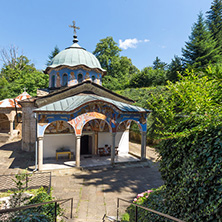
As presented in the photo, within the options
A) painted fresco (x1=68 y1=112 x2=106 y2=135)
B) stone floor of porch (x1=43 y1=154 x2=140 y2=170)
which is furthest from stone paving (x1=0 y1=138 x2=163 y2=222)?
painted fresco (x1=68 y1=112 x2=106 y2=135)

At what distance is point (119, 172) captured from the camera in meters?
9.70

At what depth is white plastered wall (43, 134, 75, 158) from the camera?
38.2ft

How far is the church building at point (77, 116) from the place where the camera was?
9508 millimetres

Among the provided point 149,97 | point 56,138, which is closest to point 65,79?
point 56,138

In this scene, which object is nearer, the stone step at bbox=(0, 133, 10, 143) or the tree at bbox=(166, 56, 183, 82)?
the stone step at bbox=(0, 133, 10, 143)

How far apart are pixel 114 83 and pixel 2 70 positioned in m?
27.9

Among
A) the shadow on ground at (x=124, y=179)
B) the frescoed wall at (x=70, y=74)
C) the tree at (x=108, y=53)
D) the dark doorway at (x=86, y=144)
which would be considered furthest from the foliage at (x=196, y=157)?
the tree at (x=108, y=53)

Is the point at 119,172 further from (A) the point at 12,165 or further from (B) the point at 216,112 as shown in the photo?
(B) the point at 216,112

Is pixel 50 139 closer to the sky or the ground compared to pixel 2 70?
closer to the ground

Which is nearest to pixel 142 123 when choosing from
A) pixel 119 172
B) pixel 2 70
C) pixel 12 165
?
pixel 119 172

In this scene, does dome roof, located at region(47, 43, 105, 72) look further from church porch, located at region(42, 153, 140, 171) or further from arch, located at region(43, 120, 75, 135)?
church porch, located at region(42, 153, 140, 171)

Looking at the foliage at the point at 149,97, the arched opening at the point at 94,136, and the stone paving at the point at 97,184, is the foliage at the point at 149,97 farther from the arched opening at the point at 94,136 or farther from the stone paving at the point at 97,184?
the stone paving at the point at 97,184

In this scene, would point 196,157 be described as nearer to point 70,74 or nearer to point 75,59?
point 70,74

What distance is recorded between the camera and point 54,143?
39.2 feet
